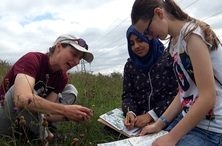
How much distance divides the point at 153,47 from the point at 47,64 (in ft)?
3.65

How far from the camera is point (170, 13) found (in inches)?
137

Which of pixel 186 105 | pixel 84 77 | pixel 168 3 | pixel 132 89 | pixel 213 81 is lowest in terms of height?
pixel 84 77

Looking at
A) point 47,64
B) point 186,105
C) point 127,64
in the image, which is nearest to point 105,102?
point 127,64

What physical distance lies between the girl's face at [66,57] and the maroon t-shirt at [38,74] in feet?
0.45

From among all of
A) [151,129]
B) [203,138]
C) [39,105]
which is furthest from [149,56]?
[203,138]

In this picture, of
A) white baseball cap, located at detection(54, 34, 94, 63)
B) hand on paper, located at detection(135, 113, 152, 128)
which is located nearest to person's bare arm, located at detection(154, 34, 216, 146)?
hand on paper, located at detection(135, 113, 152, 128)

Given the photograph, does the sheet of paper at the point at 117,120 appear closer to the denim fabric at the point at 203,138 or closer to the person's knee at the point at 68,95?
the person's knee at the point at 68,95

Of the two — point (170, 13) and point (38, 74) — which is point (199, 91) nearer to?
point (170, 13)

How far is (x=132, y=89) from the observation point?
204 inches

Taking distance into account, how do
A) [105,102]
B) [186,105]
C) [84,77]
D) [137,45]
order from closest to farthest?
[186,105], [137,45], [105,102], [84,77]

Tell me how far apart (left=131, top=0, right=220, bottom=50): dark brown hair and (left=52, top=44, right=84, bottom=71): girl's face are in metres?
0.98

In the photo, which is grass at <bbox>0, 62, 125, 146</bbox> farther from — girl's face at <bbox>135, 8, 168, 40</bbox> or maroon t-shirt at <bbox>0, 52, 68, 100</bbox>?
girl's face at <bbox>135, 8, 168, 40</bbox>

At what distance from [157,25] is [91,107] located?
9.29 ft

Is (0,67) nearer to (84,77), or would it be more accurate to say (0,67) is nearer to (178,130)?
(84,77)
